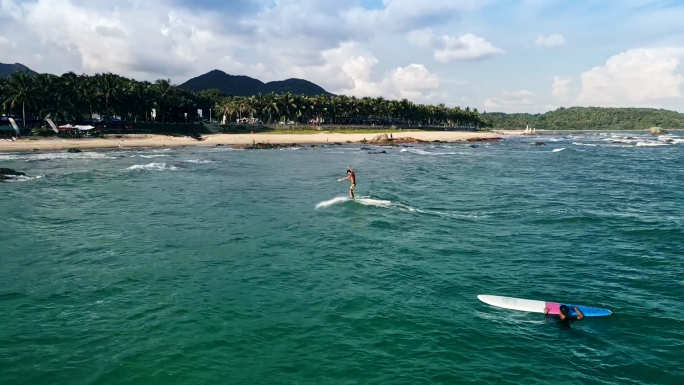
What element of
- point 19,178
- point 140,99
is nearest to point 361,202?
point 19,178

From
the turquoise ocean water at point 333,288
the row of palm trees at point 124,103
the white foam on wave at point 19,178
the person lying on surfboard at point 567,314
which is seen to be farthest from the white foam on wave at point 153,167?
the row of palm trees at point 124,103

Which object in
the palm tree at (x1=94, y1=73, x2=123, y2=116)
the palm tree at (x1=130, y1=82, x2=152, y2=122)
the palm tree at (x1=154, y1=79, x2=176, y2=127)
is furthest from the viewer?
the palm tree at (x1=154, y1=79, x2=176, y2=127)

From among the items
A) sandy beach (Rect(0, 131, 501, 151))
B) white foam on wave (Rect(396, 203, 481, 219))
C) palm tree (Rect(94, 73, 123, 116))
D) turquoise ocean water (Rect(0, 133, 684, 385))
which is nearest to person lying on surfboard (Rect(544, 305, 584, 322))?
turquoise ocean water (Rect(0, 133, 684, 385))

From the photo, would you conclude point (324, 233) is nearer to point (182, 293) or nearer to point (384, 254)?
point (384, 254)

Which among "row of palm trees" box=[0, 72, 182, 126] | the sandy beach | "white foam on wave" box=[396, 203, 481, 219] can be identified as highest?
"row of palm trees" box=[0, 72, 182, 126]

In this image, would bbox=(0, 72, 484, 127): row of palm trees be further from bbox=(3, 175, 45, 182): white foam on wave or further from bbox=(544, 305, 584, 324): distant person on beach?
bbox=(544, 305, 584, 324): distant person on beach

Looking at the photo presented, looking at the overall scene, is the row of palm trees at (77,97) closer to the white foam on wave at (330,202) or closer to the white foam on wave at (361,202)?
the white foam on wave at (330,202)
